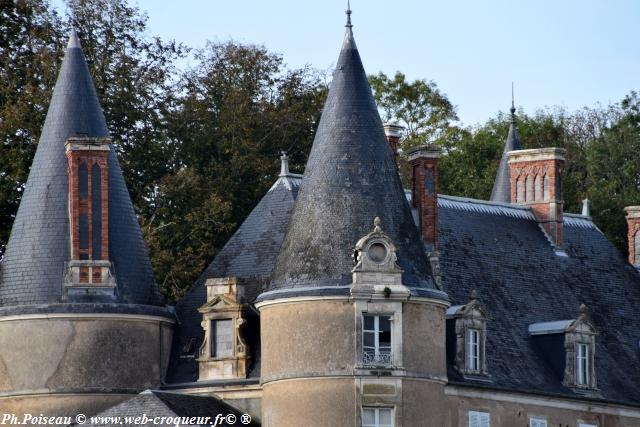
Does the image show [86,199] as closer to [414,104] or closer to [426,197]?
[426,197]

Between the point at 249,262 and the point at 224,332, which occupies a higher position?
the point at 249,262

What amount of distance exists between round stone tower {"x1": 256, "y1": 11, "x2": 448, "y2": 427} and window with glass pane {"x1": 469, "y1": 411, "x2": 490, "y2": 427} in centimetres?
258

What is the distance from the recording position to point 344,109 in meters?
59.5

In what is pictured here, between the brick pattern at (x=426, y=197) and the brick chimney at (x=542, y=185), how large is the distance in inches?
261

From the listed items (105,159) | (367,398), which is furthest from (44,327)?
(367,398)

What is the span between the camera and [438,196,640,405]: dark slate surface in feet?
211

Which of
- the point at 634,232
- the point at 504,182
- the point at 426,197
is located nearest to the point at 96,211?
the point at 426,197

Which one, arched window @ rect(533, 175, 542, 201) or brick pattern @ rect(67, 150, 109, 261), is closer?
brick pattern @ rect(67, 150, 109, 261)

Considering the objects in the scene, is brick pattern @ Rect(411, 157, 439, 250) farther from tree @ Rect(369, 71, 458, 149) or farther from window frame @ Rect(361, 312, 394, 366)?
tree @ Rect(369, 71, 458, 149)

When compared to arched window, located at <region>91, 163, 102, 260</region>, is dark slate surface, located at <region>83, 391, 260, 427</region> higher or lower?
lower

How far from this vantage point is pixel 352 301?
57562mm

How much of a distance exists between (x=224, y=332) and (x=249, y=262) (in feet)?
7.70

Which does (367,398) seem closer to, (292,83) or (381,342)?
(381,342)

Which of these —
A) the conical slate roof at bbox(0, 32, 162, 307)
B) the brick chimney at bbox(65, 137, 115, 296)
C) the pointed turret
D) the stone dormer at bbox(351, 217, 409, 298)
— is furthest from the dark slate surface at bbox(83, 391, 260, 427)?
the pointed turret
